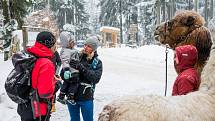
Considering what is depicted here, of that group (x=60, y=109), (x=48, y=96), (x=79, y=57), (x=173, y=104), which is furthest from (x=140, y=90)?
(x=173, y=104)

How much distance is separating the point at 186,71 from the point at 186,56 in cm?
11

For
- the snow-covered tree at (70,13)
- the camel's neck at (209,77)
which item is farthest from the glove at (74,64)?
the snow-covered tree at (70,13)

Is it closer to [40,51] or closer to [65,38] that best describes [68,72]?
[65,38]

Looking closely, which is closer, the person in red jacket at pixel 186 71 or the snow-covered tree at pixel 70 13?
the person in red jacket at pixel 186 71

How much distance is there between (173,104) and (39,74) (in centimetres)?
357

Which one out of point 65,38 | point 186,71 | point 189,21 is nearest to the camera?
point 186,71

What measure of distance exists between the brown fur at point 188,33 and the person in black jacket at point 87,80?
261 cm

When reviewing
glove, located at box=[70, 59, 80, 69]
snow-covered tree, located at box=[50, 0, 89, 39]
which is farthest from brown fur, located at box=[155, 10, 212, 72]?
snow-covered tree, located at box=[50, 0, 89, 39]

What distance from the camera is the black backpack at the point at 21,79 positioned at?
5.14 metres

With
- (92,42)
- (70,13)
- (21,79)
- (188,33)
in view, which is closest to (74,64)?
(92,42)

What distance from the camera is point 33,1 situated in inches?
837

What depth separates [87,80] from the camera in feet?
21.1

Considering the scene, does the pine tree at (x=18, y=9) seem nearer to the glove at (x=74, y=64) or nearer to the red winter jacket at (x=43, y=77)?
the glove at (x=74, y=64)

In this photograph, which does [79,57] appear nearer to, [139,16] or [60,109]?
[60,109]
